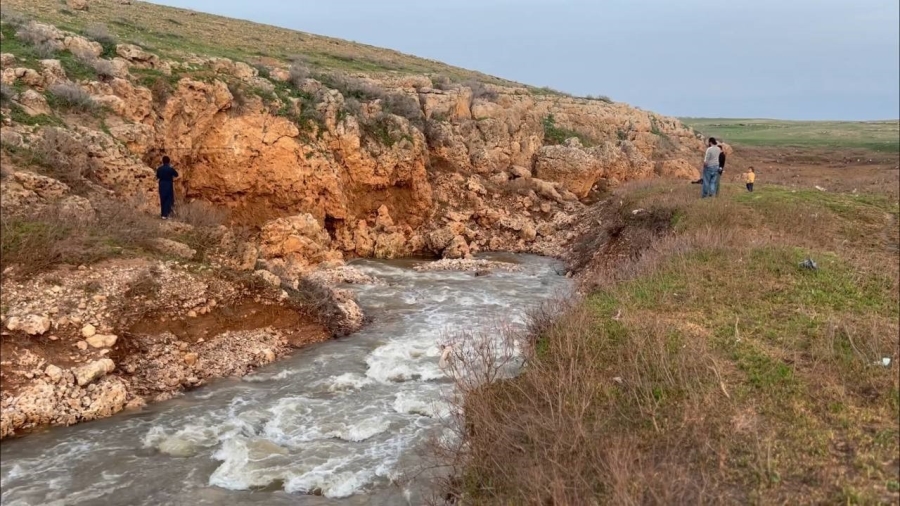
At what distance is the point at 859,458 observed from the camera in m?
4.75

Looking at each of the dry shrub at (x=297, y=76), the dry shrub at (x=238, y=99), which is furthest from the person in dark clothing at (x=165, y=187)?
the dry shrub at (x=297, y=76)

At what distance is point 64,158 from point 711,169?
17.0 m

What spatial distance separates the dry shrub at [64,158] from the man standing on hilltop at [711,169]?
641 inches

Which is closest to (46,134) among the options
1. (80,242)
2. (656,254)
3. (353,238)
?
(80,242)

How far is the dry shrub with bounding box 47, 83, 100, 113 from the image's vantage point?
47.5 ft

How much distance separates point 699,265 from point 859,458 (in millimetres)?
5959

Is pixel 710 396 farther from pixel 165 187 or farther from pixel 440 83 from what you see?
pixel 440 83

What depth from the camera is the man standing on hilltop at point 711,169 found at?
16.4m

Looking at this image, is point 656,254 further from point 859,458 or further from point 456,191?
point 456,191

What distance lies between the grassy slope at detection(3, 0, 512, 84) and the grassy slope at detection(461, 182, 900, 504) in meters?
18.5

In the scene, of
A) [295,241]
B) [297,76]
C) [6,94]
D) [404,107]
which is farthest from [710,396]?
[404,107]

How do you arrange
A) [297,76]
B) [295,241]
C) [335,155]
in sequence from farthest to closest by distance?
[297,76]
[335,155]
[295,241]

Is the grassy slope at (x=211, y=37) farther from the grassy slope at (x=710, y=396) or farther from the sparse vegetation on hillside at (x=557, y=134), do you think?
the grassy slope at (x=710, y=396)

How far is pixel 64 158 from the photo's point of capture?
12.8m
